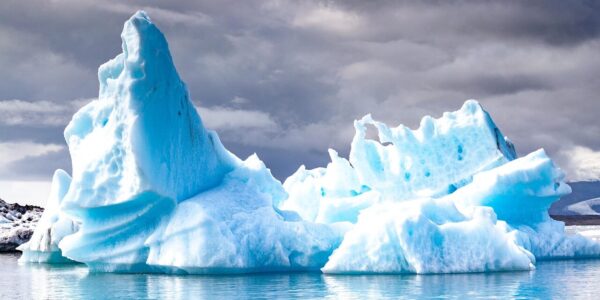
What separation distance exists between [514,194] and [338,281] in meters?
6.65

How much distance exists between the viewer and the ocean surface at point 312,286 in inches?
438

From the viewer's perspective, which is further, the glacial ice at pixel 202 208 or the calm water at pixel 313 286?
the glacial ice at pixel 202 208

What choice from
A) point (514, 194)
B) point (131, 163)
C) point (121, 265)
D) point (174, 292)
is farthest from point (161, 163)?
point (514, 194)

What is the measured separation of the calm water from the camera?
1118cm

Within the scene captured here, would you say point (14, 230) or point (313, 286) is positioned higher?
point (14, 230)

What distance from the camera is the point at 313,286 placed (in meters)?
12.6

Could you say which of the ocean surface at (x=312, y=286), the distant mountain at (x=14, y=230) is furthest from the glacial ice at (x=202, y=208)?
the distant mountain at (x=14, y=230)

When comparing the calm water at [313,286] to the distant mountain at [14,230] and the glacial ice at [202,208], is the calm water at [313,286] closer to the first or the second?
the glacial ice at [202,208]

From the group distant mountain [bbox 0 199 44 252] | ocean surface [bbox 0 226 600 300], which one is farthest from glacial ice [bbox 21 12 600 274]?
distant mountain [bbox 0 199 44 252]

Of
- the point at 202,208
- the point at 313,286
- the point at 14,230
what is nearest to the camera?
the point at 313,286

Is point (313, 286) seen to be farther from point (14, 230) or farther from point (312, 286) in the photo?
point (14, 230)

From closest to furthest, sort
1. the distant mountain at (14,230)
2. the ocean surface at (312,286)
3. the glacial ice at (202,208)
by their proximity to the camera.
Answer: the ocean surface at (312,286) → the glacial ice at (202,208) → the distant mountain at (14,230)

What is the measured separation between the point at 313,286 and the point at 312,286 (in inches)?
0.7

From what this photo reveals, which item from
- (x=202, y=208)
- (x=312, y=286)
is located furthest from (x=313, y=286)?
(x=202, y=208)
